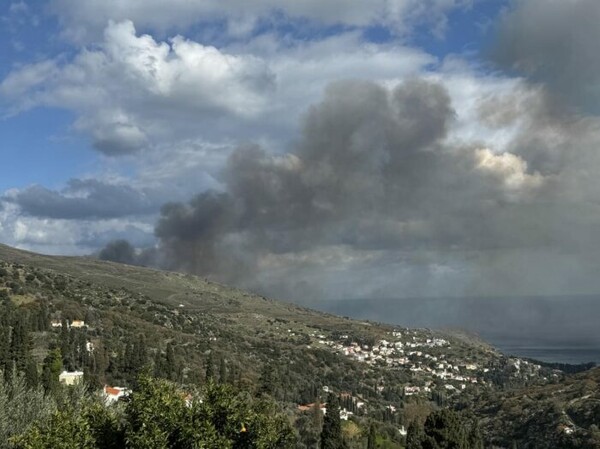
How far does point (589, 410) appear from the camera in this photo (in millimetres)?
96750

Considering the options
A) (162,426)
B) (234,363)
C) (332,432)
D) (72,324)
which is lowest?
(332,432)

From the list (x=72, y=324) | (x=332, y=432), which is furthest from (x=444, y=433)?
(x=72, y=324)

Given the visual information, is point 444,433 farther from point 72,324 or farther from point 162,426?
point 72,324

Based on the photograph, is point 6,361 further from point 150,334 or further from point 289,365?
point 289,365

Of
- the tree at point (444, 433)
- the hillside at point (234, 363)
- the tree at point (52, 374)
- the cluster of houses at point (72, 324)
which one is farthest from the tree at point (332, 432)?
the cluster of houses at point (72, 324)

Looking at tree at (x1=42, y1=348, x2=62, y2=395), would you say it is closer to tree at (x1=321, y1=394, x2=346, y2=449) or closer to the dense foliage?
tree at (x1=321, y1=394, x2=346, y2=449)

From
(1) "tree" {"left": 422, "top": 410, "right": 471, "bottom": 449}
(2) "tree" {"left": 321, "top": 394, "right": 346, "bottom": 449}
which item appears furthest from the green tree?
(2) "tree" {"left": 321, "top": 394, "right": 346, "bottom": 449}

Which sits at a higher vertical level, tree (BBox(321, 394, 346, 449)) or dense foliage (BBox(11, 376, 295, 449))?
dense foliage (BBox(11, 376, 295, 449))

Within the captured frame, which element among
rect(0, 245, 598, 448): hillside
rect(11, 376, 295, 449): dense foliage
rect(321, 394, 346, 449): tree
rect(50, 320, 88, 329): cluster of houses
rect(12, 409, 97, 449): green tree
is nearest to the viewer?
rect(12, 409, 97, 449): green tree

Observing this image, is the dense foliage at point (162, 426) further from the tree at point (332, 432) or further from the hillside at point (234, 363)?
the hillside at point (234, 363)

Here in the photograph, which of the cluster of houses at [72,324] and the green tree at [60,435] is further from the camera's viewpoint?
the cluster of houses at [72,324]

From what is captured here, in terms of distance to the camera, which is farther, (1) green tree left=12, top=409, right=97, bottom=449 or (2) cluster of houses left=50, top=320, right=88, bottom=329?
(2) cluster of houses left=50, top=320, right=88, bottom=329

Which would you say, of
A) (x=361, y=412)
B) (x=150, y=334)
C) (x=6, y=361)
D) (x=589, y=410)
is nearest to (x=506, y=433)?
(x=589, y=410)

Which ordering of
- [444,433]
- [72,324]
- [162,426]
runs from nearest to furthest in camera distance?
[162,426]
[444,433]
[72,324]
